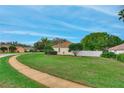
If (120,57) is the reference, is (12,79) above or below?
below

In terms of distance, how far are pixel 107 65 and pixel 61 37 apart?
1.66m

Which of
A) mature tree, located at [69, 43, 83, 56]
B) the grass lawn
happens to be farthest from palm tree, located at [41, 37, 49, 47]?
the grass lawn

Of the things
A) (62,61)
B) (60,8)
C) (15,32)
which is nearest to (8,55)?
(15,32)

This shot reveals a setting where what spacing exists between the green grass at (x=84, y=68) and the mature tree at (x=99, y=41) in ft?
1.33

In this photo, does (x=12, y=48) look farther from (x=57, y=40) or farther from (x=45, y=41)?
(x=57, y=40)

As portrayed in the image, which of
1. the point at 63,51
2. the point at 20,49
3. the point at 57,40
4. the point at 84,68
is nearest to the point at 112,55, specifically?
the point at 84,68

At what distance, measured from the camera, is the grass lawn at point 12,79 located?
9.08m

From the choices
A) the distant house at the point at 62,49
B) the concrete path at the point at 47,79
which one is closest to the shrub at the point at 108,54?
the distant house at the point at 62,49

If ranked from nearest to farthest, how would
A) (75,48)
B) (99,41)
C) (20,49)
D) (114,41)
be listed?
(114,41)
(99,41)
(75,48)
(20,49)

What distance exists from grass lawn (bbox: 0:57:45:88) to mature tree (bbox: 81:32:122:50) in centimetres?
205

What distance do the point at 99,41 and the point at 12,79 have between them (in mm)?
2856

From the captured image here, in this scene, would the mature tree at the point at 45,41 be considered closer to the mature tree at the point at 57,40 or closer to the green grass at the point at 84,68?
the mature tree at the point at 57,40

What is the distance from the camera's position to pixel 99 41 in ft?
33.5
